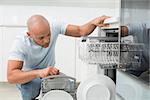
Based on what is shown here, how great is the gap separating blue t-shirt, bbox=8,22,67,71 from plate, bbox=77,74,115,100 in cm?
63

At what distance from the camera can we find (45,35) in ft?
5.64

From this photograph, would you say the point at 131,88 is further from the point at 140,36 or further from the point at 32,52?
the point at 32,52

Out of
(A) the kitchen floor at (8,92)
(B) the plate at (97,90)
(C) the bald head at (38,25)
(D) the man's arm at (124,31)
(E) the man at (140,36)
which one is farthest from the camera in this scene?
(A) the kitchen floor at (8,92)

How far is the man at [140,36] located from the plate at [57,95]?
346 mm

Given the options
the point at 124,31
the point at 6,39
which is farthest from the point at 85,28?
the point at 6,39

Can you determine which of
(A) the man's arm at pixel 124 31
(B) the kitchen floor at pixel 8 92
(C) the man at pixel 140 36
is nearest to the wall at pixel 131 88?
(C) the man at pixel 140 36

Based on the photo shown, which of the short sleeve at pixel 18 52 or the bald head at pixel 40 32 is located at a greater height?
the bald head at pixel 40 32

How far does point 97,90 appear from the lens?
108 centimetres

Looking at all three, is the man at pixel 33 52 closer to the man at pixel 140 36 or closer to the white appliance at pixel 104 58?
the white appliance at pixel 104 58

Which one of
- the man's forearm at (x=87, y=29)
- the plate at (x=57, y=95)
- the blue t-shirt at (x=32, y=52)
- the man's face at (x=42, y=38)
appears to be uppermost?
the man's forearm at (x=87, y=29)

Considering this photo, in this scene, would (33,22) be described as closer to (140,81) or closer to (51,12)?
(51,12)

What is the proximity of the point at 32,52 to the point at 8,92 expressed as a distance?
0.99 meters

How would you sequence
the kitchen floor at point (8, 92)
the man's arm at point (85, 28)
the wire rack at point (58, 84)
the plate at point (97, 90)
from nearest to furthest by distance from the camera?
1. the plate at point (97, 90)
2. the wire rack at point (58, 84)
3. the man's arm at point (85, 28)
4. the kitchen floor at point (8, 92)

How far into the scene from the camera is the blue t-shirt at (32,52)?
1.64 meters
